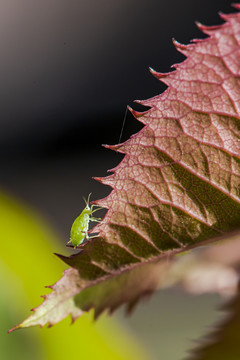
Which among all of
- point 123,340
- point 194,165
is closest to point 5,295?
point 123,340

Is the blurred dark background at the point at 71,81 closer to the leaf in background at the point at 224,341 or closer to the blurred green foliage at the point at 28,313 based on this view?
the blurred green foliage at the point at 28,313

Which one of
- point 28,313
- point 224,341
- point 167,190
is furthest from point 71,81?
point 224,341

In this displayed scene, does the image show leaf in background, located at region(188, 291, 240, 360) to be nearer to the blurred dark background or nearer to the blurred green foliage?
the blurred green foliage

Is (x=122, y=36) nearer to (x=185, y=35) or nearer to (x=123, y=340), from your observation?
(x=185, y=35)

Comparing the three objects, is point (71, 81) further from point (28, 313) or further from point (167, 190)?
point (167, 190)

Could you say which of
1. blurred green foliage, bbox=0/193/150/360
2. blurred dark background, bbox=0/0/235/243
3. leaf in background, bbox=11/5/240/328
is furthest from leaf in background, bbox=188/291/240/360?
blurred dark background, bbox=0/0/235/243

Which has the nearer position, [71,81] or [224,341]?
[224,341]
